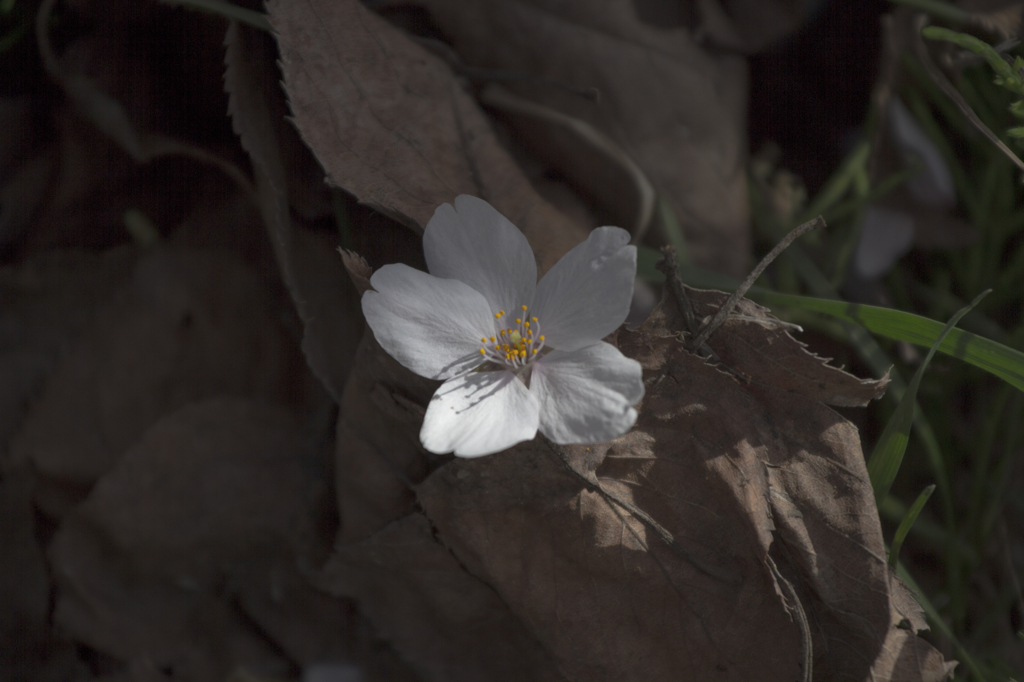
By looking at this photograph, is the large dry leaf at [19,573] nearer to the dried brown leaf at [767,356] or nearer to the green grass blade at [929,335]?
the dried brown leaf at [767,356]

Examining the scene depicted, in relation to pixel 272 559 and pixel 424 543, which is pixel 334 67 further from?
pixel 272 559

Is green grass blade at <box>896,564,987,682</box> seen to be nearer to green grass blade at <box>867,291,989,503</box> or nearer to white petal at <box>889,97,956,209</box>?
green grass blade at <box>867,291,989,503</box>

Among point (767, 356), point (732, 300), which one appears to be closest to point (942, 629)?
point (767, 356)

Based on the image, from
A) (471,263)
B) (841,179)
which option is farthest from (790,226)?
(471,263)

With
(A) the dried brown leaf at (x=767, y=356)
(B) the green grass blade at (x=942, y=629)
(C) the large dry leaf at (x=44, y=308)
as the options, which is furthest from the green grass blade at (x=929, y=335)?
(C) the large dry leaf at (x=44, y=308)

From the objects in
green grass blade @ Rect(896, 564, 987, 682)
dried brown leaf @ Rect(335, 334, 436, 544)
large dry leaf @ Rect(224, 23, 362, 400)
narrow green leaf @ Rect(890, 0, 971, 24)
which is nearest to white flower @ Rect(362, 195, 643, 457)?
dried brown leaf @ Rect(335, 334, 436, 544)

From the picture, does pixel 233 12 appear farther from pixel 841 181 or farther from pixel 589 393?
pixel 841 181
